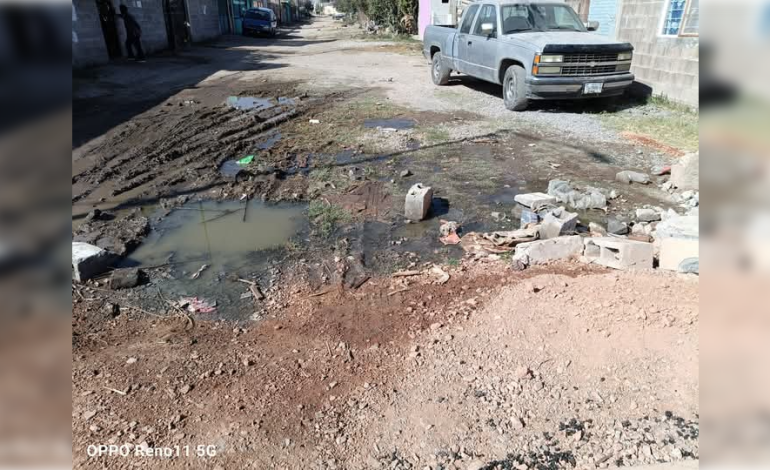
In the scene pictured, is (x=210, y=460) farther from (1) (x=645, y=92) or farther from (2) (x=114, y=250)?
(1) (x=645, y=92)

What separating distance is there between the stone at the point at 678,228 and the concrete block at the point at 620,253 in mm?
310

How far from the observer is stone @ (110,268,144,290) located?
14.1 ft

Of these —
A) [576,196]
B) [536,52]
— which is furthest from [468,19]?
[576,196]

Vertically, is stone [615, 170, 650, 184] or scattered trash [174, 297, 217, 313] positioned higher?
stone [615, 170, 650, 184]

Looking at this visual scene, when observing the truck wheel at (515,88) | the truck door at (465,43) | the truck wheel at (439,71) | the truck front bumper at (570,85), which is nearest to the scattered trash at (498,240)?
the truck front bumper at (570,85)

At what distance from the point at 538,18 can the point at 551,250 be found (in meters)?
7.72

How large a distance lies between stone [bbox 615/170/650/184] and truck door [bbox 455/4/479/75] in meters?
6.00

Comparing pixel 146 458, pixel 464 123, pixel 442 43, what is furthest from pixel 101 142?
pixel 442 43

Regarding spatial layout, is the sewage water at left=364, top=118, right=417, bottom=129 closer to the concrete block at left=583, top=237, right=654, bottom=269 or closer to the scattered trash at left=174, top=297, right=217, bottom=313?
the concrete block at left=583, top=237, right=654, bottom=269

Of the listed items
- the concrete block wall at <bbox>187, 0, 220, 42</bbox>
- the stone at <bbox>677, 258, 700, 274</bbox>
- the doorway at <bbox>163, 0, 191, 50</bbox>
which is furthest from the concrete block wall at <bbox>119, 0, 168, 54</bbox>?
the stone at <bbox>677, 258, 700, 274</bbox>

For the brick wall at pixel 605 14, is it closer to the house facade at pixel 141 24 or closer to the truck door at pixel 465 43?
the truck door at pixel 465 43

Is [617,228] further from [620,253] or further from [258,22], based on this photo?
[258,22]

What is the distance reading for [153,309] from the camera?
4.04 meters
